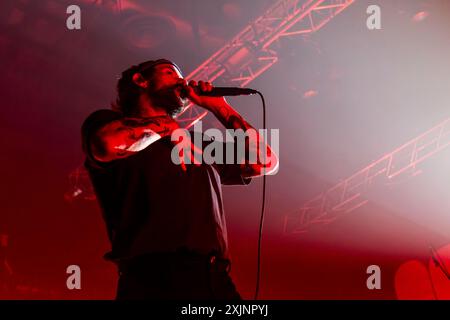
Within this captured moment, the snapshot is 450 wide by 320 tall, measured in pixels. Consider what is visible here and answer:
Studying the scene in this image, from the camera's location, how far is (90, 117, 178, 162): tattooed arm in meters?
1.13

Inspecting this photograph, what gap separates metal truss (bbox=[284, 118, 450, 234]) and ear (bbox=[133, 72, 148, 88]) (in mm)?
1859

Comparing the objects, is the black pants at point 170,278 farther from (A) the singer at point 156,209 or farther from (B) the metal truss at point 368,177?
(B) the metal truss at point 368,177

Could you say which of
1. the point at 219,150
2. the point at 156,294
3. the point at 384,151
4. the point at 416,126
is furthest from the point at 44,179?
the point at 416,126

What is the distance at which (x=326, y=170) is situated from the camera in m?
3.06

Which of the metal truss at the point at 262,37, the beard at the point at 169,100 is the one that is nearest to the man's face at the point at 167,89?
the beard at the point at 169,100

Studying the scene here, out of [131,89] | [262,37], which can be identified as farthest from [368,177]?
[131,89]

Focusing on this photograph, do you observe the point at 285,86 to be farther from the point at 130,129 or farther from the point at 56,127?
the point at 130,129

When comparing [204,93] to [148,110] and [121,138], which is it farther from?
[121,138]

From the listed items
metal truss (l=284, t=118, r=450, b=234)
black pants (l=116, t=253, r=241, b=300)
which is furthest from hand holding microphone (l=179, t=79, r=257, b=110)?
metal truss (l=284, t=118, r=450, b=234)

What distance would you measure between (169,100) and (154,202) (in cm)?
34

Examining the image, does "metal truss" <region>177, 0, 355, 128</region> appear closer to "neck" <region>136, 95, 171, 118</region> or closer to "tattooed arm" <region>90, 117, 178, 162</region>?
"neck" <region>136, 95, 171, 118</region>

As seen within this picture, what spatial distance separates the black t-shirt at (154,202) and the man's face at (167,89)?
0.16m

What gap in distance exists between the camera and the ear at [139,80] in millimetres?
1383

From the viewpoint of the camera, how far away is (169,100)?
4.42 feet
